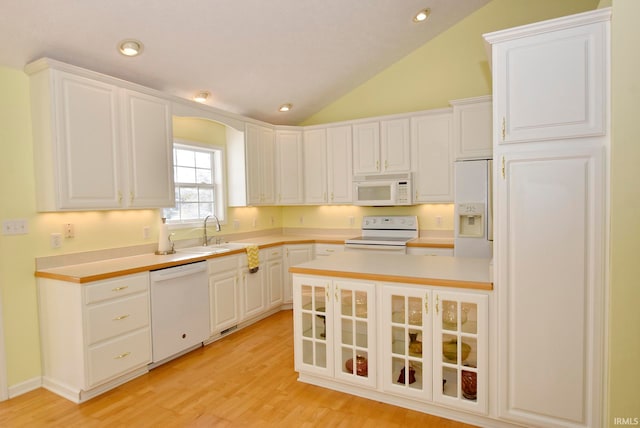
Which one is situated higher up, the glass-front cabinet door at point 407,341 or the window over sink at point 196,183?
the window over sink at point 196,183

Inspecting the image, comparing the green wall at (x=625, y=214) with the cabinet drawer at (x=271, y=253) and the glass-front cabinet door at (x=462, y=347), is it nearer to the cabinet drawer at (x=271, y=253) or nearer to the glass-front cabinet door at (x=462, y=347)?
the glass-front cabinet door at (x=462, y=347)

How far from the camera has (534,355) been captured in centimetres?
201

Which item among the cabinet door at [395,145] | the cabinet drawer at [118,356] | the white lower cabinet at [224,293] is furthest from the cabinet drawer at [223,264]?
the cabinet door at [395,145]

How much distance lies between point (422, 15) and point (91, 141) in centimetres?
340

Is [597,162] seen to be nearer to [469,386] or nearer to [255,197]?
[469,386]

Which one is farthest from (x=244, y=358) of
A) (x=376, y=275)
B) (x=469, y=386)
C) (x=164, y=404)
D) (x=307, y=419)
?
(x=469, y=386)

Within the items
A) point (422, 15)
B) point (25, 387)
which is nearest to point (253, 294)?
point (25, 387)

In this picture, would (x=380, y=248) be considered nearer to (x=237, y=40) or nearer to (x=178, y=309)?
(x=178, y=309)

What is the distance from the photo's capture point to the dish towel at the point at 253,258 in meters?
3.96

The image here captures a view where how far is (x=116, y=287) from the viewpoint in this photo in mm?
2678

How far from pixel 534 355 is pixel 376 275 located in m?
0.97

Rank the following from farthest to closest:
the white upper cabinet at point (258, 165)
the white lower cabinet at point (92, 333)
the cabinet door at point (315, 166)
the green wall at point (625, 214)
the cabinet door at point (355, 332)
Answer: the cabinet door at point (315, 166) < the white upper cabinet at point (258, 165) < the white lower cabinet at point (92, 333) < the cabinet door at point (355, 332) < the green wall at point (625, 214)

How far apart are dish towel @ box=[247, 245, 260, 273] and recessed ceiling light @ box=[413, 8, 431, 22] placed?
9.89 ft

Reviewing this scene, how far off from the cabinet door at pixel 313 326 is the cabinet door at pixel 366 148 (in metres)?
2.34
